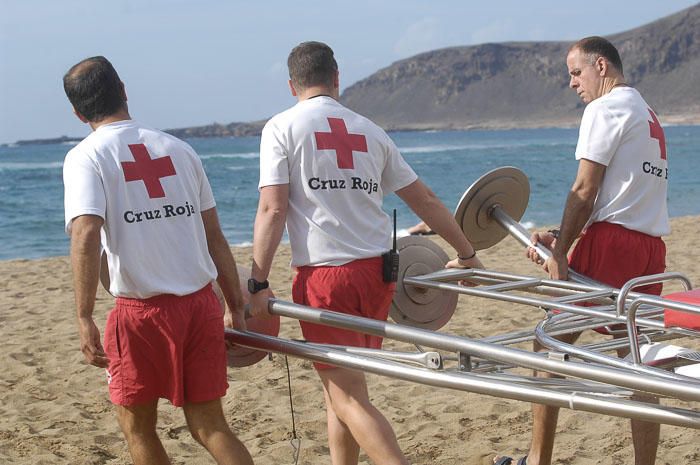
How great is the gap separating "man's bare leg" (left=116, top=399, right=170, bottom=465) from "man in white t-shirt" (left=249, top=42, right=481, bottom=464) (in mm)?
575

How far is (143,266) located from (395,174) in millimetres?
1152

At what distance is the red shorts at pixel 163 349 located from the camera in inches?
140

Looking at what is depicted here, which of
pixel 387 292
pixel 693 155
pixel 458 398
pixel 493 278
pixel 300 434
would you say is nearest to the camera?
pixel 387 292

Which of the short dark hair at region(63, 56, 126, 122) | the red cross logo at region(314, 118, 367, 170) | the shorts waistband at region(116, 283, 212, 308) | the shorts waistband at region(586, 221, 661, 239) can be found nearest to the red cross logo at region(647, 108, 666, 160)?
the shorts waistband at region(586, 221, 661, 239)

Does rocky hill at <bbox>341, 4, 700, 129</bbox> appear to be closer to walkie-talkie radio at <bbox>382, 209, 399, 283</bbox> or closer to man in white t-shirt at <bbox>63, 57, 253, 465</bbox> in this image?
walkie-talkie radio at <bbox>382, 209, 399, 283</bbox>

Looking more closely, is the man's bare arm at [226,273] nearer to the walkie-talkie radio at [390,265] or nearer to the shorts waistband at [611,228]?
the walkie-talkie radio at [390,265]

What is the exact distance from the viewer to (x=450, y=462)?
203 inches

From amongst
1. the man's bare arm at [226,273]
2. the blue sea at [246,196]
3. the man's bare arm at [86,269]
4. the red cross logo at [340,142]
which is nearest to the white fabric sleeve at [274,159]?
the red cross logo at [340,142]

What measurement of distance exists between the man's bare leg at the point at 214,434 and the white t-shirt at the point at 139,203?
17.3 inches

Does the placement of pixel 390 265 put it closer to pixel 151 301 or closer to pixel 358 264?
pixel 358 264

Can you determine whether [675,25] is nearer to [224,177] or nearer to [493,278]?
[224,177]

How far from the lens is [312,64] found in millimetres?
3988

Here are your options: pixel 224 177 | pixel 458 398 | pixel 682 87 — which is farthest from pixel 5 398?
pixel 682 87

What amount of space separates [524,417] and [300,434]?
130 centimetres
